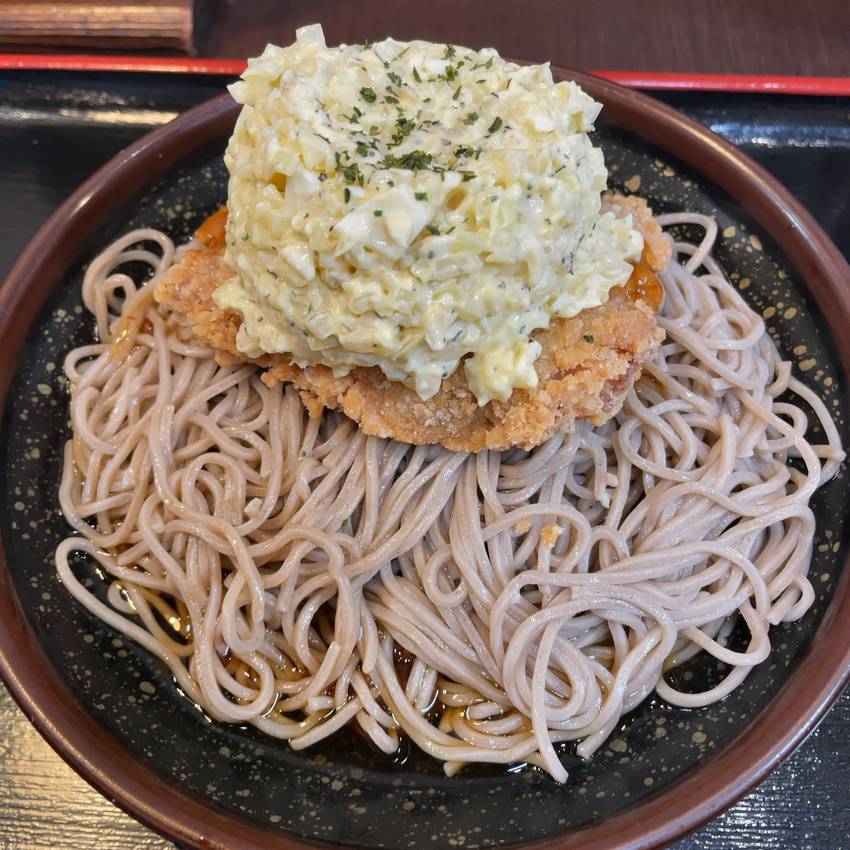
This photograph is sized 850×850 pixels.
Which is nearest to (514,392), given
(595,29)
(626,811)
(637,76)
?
(626,811)

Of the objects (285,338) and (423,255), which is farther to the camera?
(285,338)

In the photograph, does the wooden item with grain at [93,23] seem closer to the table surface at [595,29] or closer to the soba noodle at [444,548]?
the table surface at [595,29]

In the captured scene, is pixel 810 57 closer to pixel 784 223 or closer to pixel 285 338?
pixel 784 223

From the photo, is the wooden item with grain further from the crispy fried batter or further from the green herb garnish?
the green herb garnish

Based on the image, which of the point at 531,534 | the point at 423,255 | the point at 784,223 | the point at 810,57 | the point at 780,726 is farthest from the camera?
the point at 810,57

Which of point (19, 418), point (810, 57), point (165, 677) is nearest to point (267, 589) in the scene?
point (165, 677)

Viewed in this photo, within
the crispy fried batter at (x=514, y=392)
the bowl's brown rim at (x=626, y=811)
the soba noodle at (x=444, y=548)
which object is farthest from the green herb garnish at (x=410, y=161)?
the bowl's brown rim at (x=626, y=811)

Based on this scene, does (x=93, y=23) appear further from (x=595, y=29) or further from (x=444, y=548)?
(x=444, y=548)
